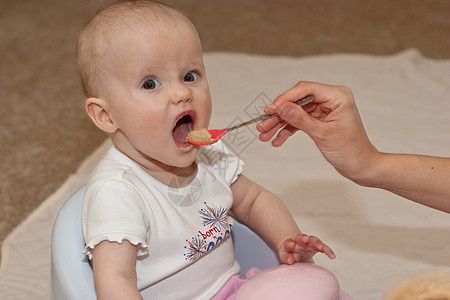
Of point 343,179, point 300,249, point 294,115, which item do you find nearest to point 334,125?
point 294,115

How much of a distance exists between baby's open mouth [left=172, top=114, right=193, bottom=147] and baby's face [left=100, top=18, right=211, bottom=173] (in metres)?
0.01

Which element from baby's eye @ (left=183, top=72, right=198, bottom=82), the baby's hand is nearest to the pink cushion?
the baby's hand

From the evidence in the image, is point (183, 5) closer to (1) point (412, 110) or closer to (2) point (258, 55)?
(2) point (258, 55)

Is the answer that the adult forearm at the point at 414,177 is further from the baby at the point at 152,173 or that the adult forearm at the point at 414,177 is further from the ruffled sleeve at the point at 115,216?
the ruffled sleeve at the point at 115,216

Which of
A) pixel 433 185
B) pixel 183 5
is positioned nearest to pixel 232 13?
pixel 183 5

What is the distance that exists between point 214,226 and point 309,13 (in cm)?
161

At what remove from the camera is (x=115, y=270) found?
83 cm

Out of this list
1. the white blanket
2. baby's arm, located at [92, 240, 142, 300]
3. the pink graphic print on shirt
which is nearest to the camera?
baby's arm, located at [92, 240, 142, 300]

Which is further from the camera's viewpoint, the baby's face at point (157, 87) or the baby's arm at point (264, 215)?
the baby's arm at point (264, 215)

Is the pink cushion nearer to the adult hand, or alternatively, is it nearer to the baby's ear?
the adult hand

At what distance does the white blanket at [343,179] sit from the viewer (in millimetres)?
1245

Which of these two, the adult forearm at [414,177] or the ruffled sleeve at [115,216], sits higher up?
the ruffled sleeve at [115,216]


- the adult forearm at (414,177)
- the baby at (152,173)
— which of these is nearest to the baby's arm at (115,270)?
the baby at (152,173)

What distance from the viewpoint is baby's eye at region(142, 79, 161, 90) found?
863 mm
